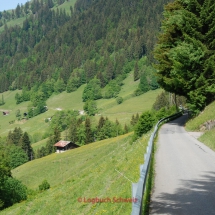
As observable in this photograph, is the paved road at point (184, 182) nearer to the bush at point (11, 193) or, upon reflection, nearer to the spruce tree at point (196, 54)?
the spruce tree at point (196, 54)

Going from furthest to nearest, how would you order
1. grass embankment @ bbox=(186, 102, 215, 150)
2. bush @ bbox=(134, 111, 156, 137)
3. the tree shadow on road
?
bush @ bbox=(134, 111, 156, 137) < grass embankment @ bbox=(186, 102, 215, 150) < the tree shadow on road

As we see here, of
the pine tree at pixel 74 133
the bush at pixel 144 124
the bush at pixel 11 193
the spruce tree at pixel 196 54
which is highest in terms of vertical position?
the spruce tree at pixel 196 54

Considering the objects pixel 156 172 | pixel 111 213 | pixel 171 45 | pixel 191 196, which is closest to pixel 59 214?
pixel 156 172

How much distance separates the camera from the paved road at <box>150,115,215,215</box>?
9.21m

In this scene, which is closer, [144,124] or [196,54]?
[196,54]

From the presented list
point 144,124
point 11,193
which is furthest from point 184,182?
point 11,193

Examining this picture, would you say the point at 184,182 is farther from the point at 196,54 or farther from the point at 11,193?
the point at 11,193

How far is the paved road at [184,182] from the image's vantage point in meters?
9.21

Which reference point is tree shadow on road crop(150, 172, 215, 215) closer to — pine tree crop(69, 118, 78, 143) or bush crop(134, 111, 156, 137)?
bush crop(134, 111, 156, 137)

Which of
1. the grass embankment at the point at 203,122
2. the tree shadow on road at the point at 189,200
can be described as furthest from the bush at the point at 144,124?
the tree shadow on road at the point at 189,200

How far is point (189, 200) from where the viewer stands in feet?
32.3

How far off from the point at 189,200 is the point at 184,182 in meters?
2.16

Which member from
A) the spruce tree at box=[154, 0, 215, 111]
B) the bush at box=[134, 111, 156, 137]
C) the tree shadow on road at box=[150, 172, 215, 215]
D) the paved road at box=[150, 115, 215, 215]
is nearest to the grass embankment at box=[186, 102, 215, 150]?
the spruce tree at box=[154, 0, 215, 111]

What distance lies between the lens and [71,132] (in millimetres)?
144625
